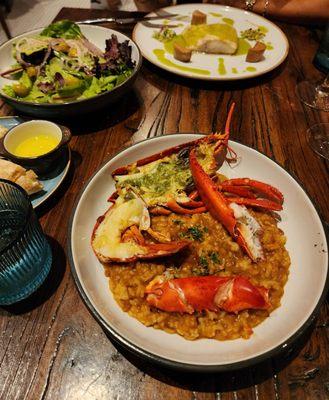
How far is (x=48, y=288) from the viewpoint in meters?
1.79

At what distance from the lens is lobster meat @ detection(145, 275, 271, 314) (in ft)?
5.04

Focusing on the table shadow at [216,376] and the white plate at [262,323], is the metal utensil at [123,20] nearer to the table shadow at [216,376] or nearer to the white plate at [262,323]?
the white plate at [262,323]

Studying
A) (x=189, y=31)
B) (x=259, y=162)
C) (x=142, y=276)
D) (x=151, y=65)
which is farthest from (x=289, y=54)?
(x=142, y=276)

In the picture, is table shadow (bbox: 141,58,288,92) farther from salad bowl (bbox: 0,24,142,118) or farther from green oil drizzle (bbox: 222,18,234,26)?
green oil drizzle (bbox: 222,18,234,26)

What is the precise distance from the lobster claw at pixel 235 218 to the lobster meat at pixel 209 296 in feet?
0.90

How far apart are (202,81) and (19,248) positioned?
8.42ft

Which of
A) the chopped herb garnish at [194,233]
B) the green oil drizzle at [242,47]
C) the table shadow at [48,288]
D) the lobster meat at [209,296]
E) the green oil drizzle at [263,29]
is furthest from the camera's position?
the green oil drizzle at [263,29]

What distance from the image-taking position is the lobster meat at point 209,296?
1536 mm

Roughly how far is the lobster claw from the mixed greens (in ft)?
4.92

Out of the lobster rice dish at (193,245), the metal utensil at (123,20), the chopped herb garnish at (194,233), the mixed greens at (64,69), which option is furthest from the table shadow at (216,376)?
the metal utensil at (123,20)

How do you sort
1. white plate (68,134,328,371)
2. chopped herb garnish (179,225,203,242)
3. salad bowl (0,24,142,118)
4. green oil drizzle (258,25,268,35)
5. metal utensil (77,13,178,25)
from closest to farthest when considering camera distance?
1. white plate (68,134,328,371)
2. chopped herb garnish (179,225,203,242)
3. salad bowl (0,24,142,118)
4. metal utensil (77,13,178,25)
5. green oil drizzle (258,25,268,35)

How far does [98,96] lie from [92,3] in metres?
3.85

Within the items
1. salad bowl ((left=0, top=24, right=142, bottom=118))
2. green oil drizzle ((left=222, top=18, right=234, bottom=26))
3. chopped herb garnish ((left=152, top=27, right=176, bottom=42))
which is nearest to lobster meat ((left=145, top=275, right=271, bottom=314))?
salad bowl ((left=0, top=24, right=142, bottom=118))

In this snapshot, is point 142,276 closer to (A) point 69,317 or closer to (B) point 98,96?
(A) point 69,317
